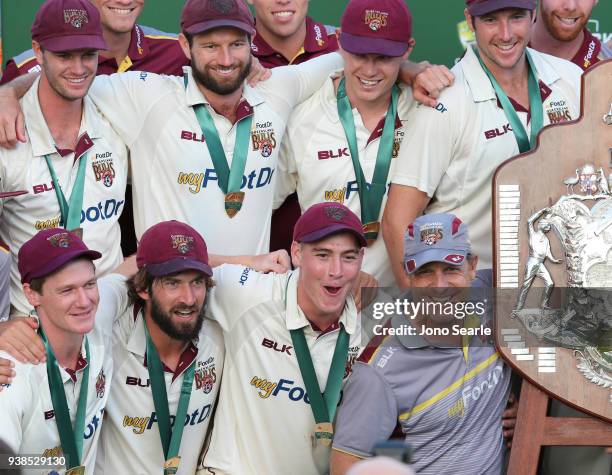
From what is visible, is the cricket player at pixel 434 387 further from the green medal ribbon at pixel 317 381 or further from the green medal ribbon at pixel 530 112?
the green medal ribbon at pixel 530 112

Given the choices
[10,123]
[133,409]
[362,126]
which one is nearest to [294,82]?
[362,126]

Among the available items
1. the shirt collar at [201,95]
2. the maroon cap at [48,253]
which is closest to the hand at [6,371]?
the maroon cap at [48,253]

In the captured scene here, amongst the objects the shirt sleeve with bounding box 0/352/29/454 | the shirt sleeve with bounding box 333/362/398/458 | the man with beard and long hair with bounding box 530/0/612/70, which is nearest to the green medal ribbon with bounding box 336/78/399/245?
the shirt sleeve with bounding box 333/362/398/458

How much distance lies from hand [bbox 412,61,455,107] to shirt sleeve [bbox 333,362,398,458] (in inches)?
48.5

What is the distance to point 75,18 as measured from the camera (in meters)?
5.37

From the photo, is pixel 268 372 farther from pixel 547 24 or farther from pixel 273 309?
pixel 547 24

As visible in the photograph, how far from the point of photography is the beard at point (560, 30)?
618cm

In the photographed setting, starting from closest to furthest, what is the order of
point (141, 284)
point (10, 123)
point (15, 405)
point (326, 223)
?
1. point (15, 405)
2. point (326, 223)
3. point (141, 284)
4. point (10, 123)

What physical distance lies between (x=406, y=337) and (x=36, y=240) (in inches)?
52.4

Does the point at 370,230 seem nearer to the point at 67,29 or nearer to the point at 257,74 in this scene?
the point at 257,74

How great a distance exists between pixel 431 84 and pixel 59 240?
5.19 feet

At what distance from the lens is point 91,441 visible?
4.97m

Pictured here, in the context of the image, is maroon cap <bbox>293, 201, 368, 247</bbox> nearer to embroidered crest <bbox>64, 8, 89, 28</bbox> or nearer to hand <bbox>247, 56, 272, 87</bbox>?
hand <bbox>247, 56, 272, 87</bbox>

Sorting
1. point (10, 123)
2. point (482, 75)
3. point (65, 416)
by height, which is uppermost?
point (482, 75)
